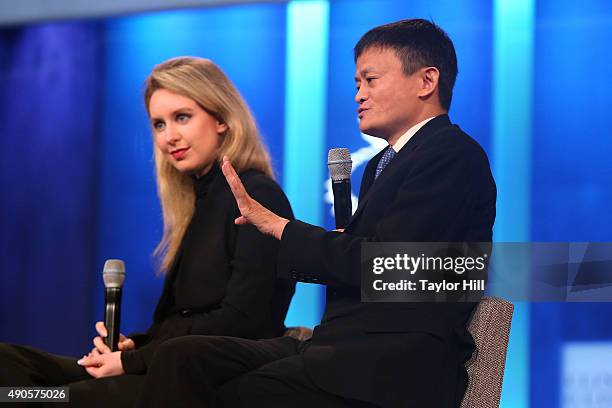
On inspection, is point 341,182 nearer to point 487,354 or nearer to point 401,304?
point 401,304

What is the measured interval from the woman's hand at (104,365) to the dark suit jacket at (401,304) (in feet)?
1.74

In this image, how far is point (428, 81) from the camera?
207 cm

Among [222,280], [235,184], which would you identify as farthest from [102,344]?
[235,184]

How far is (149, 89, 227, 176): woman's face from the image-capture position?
8.54ft

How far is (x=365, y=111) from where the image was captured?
2080mm

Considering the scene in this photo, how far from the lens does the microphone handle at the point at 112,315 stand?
87.2 inches

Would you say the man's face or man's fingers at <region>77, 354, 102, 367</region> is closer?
the man's face

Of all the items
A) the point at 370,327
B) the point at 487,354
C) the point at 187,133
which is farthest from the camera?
the point at 187,133

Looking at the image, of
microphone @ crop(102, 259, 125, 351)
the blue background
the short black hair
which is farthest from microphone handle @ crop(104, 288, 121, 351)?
the blue background

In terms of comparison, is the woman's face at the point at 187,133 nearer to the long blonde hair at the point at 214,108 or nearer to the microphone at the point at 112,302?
the long blonde hair at the point at 214,108

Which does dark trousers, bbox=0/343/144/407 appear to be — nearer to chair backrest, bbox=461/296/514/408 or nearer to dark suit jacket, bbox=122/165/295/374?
dark suit jacket, bbox=122/165/295/374

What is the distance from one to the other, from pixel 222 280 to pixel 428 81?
0.74 m

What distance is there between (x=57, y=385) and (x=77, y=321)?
5.38ft

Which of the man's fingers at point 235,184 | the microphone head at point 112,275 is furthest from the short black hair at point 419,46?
the microphone head at point 112,275
